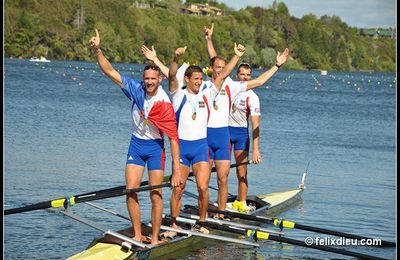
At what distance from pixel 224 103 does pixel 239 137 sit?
5.10 ft

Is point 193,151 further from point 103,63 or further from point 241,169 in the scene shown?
point 241,169

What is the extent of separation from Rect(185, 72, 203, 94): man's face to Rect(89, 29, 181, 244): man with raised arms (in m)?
1.10

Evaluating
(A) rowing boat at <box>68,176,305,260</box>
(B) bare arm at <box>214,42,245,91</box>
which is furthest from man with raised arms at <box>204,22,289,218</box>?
(A) rowing boat at <box>68,176,305,260</box>

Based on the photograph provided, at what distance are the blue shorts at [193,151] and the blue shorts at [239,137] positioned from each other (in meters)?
2.46

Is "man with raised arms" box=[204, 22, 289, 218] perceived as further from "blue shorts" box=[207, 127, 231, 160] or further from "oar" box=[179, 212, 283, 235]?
"oar" box=[179, 212, 283, 235]

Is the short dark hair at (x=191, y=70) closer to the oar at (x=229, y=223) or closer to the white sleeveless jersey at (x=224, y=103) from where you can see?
the white sleeveless jersey at (x=224, y=103)

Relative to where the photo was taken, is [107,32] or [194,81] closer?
[194,81]

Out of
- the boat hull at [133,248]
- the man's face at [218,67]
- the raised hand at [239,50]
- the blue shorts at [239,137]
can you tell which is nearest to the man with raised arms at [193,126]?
the raised hand at [239,50]

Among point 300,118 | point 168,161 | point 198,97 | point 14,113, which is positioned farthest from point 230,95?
point 300,118

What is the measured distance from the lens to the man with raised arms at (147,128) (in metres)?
12.0

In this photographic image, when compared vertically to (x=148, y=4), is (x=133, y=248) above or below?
below

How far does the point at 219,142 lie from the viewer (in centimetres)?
1460

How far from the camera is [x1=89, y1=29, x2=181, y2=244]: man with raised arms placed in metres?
12.0

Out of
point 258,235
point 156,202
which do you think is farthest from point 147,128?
point 258,235
